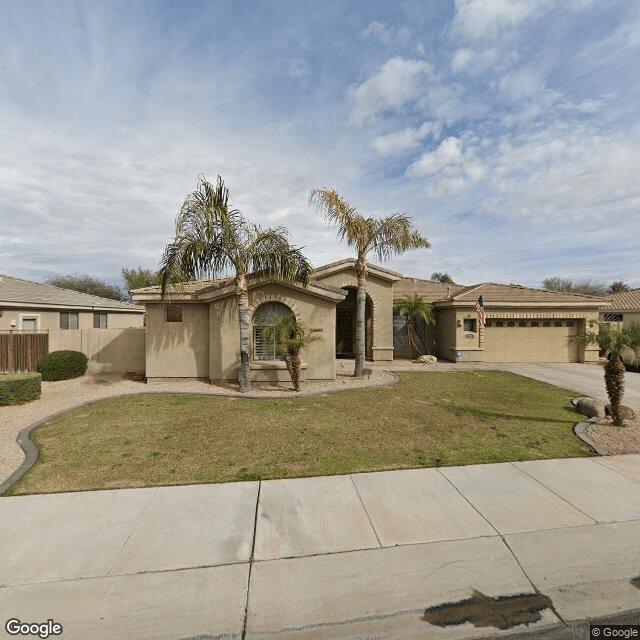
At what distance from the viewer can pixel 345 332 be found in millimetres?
20594

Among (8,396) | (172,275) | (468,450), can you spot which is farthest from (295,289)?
(8,396)

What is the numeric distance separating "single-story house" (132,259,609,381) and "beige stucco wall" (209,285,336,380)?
4 cm

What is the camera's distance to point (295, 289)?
11844 millimetres

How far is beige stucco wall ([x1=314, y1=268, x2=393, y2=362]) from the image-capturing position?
58.1 feet

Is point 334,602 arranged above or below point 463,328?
below

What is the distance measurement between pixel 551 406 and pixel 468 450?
493 cm

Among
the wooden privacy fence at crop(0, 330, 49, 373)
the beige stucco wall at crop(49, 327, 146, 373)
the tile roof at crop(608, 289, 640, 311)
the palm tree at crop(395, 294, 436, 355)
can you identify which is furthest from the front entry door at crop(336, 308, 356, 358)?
the tile roof at crop(608, 289, 640, 311)

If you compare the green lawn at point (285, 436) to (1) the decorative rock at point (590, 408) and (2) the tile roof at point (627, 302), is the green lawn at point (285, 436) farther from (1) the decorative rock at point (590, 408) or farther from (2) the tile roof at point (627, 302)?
(2) the tile roof at point (627, 302)

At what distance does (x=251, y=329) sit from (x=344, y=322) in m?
9.68

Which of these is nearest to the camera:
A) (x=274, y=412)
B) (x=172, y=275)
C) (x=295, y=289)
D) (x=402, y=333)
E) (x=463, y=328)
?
(x=274, y=412)

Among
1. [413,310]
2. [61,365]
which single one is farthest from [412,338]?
[61,365]

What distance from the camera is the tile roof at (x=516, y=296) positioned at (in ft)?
58.5

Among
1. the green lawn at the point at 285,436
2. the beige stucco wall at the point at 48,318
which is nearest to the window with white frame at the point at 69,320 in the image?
the beige stucco wall at the point at 48,318

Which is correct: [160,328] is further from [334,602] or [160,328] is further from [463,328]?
[463,328]
